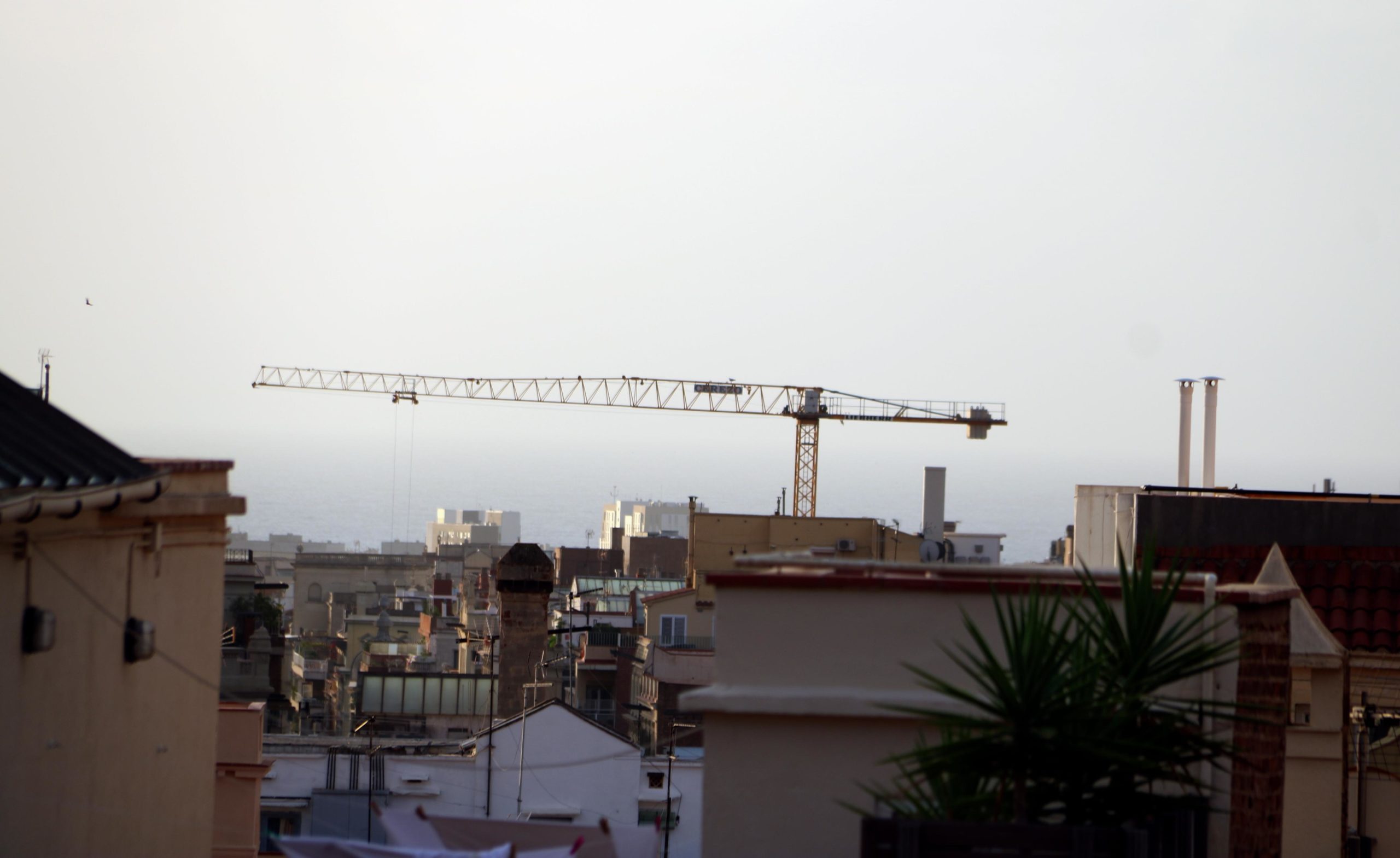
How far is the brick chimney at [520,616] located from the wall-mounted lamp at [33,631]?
731 inches

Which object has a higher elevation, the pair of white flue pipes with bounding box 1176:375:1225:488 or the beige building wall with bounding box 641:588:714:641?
the pair of white flue pipes with bounding box 1176:375:1225:488

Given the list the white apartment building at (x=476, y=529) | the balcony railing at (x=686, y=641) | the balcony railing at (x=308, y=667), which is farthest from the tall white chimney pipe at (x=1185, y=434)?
the white apartment building at (x=476, y=529)

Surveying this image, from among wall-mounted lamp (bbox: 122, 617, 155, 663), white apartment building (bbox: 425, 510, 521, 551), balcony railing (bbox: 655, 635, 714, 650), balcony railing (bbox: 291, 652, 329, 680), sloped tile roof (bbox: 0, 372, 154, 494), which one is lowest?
balcony railing (bbox: 291, 652, 329, 680)

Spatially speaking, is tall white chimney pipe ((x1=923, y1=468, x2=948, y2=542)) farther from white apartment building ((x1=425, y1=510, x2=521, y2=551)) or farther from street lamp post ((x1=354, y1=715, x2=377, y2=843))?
white apartment building ((x1=425, y1=510, x2=521, y2=551))

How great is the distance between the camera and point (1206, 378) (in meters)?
19.8

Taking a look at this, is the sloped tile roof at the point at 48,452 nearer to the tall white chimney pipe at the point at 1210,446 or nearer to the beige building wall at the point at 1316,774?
the beige building wall at the point at 1316,774

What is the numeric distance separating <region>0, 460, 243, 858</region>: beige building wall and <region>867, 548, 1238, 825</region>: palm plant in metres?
4.30

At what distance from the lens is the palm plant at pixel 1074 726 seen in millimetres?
5879

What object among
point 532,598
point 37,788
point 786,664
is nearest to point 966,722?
point 786,664

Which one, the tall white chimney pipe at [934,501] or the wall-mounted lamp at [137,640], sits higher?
the tall white chimney pipe at [934,501]

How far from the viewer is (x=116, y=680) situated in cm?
857

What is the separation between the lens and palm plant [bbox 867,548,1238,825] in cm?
588

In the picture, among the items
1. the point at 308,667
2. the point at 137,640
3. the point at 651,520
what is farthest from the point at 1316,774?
the point at 651,520

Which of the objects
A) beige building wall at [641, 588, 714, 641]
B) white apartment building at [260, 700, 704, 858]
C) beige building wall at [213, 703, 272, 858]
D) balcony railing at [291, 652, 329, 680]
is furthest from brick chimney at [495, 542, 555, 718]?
balcony railing at [291, 652, 329, 680]
